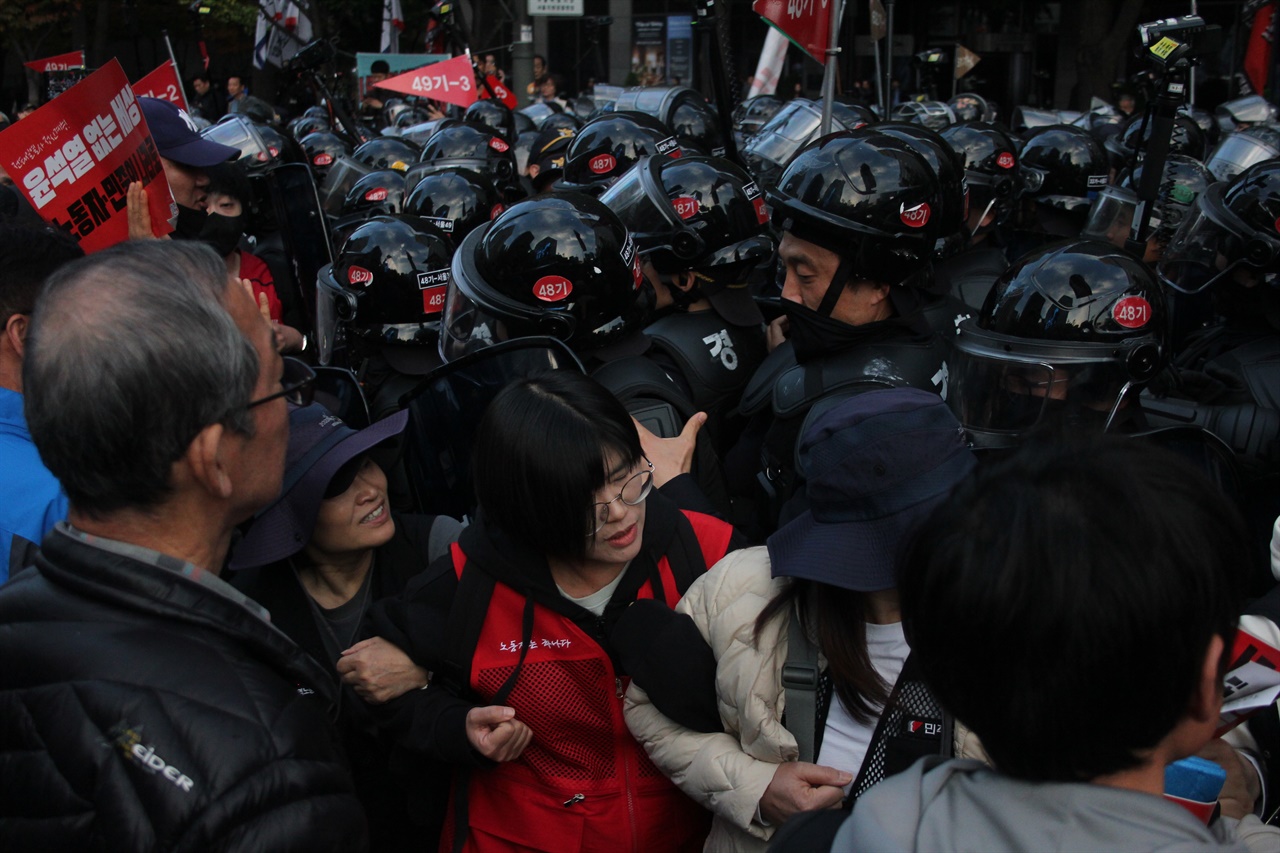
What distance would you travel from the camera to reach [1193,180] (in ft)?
20.0

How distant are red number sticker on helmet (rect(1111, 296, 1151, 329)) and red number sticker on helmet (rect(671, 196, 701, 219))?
1.70 metres

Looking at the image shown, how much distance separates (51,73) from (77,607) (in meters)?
16.9

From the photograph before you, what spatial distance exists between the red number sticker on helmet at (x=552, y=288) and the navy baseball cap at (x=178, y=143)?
8.34 feet

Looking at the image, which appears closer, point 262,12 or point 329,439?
point 329,439

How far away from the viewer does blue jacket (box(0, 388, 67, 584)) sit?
2271 millimetres

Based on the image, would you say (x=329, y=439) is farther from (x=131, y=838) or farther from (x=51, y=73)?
(x=51, y=73)

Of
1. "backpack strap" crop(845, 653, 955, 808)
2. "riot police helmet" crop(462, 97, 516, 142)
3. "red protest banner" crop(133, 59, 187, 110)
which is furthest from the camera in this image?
"riot police helmet" crop(462, 97, 516, 142)

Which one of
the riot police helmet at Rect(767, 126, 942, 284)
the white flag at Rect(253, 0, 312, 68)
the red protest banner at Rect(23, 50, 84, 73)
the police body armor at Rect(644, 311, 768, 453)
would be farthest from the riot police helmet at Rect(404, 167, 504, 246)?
the white flag at Rect(253, 0, 312, 68)

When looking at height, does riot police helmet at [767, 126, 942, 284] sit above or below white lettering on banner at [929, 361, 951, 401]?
above

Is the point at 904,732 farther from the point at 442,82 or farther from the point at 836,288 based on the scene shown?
the point at 442,82

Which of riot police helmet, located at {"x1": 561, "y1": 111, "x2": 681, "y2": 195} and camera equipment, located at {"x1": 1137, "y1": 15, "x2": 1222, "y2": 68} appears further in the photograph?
riot police helmet, located at {"x1": 561, "y1": 111, "x2": 681, "y2": 195}

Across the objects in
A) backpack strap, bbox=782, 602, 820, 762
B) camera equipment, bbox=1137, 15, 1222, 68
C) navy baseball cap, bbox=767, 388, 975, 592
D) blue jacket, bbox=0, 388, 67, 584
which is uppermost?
camera equipment, bbox=1137, 15, 1222, 68

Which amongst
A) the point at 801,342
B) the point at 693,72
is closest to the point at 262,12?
the point at 693,72

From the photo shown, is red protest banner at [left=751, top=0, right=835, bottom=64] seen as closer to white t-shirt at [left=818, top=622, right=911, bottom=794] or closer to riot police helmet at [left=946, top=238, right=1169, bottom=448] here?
riot police helmet at [left=946, top=238, right=1169, bottom=448]
